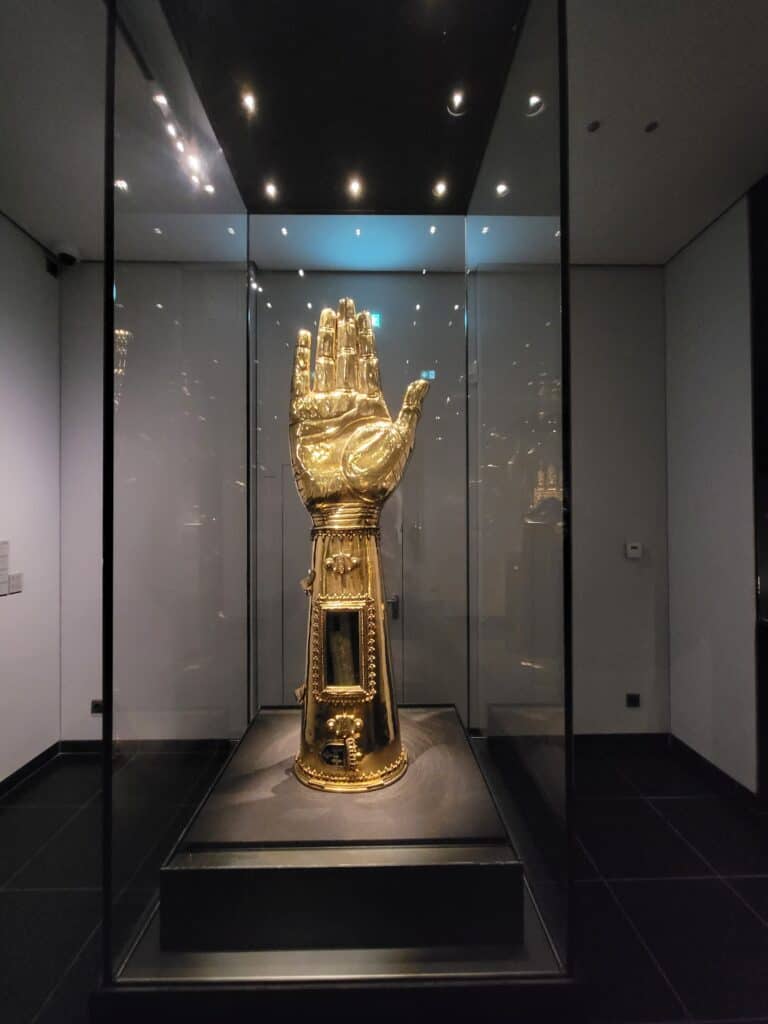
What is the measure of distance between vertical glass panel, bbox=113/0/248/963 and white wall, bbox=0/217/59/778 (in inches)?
38.0

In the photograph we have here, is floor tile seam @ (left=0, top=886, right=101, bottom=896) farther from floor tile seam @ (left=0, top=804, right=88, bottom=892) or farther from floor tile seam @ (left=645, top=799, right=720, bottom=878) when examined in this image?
floor tile seam @ (left=645, top=799, right=720, bottom=878)

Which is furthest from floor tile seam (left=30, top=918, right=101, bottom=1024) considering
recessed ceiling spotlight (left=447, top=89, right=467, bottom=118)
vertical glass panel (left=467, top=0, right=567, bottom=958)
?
recessed ceiling spotlight (left=447, top=89, right=467, bottom=118)

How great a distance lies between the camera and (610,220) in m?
2.50

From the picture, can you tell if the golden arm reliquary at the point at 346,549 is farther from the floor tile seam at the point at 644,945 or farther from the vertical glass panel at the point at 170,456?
the floor tile seam at the point at 644,945

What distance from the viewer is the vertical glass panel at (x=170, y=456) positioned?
1421 mm

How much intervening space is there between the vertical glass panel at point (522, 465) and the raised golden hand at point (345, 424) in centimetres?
47

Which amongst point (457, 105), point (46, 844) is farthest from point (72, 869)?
point (457, 105)

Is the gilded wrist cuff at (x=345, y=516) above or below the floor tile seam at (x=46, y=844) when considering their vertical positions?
above

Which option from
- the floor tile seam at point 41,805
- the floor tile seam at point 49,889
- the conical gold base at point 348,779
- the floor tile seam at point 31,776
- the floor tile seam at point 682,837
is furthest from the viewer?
the floor tile seam at point 31,776

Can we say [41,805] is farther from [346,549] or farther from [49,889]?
[346,549]

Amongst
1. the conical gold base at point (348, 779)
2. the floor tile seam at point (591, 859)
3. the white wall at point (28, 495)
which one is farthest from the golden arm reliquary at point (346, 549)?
the white wall at point (28, 495)

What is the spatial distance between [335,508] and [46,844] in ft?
6.44

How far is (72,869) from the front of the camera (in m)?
1.92

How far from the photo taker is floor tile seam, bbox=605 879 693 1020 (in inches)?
54.6
